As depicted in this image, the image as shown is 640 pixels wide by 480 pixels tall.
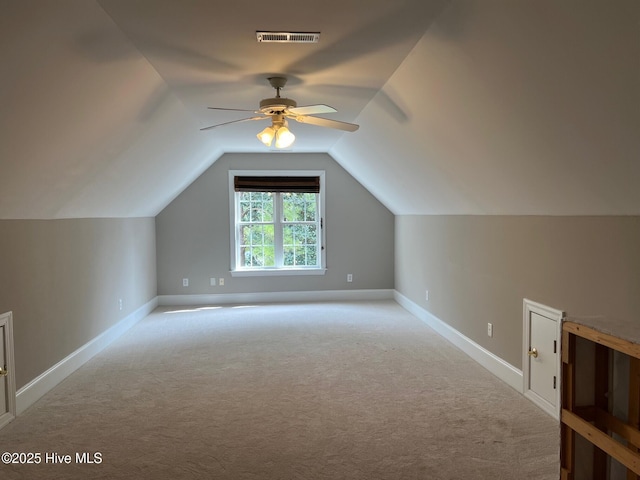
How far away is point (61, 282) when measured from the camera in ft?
12.9

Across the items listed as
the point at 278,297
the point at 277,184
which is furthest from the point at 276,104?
the point at 278,297

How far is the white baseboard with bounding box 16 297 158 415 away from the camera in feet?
10.7

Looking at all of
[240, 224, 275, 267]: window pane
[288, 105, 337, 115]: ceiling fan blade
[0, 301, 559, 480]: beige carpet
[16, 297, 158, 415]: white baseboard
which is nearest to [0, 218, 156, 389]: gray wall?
[16, 297, 158, 415]: white baseboard

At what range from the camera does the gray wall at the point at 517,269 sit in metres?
2.52

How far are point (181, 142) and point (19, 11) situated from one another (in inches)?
124

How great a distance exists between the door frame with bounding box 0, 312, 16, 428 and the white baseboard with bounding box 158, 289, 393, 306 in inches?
154

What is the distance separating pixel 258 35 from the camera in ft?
8.64

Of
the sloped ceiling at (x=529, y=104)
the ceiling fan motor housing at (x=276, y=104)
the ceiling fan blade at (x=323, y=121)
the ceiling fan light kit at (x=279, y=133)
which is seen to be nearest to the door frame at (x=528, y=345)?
the sloped ceiling at (x=529, y=104)

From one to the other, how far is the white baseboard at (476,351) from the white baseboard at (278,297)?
116 cm

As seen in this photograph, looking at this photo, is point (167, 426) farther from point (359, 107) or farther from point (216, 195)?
point (216, 195)

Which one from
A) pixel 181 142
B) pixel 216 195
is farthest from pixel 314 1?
pixel 216 195

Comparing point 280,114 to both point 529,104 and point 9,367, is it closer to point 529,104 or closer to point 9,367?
point 529,104

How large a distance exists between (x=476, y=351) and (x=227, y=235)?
4.18 metres

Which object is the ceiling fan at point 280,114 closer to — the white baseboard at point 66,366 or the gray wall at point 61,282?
the gray wall at point 61,282
